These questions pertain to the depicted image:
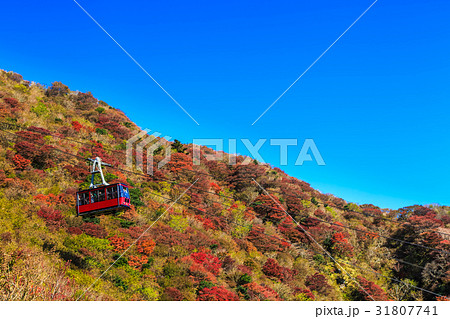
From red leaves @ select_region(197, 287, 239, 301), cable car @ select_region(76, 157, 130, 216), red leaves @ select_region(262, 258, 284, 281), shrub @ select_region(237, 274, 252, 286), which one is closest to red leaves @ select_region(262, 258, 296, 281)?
red leaves @ select_region(262, 258, 284, 281)

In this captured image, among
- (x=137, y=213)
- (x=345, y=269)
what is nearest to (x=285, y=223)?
(x=345, y=269)

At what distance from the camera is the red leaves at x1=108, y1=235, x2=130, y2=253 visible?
A: 915 inches

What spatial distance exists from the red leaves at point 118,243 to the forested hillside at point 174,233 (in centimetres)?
8

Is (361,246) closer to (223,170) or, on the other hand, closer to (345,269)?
(345,269)

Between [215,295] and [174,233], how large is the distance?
764cm

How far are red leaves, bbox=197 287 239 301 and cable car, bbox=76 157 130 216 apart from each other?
9.32m

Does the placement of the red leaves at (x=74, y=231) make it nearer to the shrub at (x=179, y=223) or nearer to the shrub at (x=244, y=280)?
the shrub at (x=179, y=223)

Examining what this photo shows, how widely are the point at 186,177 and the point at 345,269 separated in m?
22.5

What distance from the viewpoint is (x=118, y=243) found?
23484mm

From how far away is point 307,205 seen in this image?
1721 inches

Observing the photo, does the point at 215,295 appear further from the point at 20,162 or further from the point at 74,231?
the point at 20,162

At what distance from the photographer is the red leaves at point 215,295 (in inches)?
821

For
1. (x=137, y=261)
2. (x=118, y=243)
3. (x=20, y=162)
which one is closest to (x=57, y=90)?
(x=20, y=162)

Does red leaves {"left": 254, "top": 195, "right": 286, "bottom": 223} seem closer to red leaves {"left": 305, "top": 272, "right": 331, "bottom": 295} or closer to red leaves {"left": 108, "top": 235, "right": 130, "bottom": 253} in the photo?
red leaves {"left": 305, "top": 272, "right": 331, "bottom": 295}
